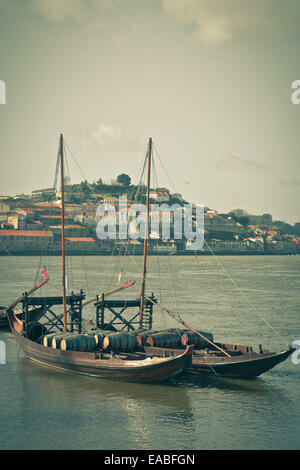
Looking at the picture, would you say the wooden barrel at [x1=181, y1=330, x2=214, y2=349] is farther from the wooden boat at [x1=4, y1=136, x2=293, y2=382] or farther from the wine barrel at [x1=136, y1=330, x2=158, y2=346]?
the wine barrel at [x1=136, y1=330, x2=158, y2=346]

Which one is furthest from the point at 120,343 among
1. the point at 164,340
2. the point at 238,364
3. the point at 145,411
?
the point at 238,364

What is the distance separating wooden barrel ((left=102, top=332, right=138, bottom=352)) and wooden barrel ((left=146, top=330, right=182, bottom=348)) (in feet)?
Result: 2.19

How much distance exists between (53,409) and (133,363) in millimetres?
3767

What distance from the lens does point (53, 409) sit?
20.7m

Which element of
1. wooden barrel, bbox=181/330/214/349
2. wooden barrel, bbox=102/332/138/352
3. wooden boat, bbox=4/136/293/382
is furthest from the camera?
wooden barrel, bbox=181/330/214/349

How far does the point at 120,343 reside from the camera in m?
24.6

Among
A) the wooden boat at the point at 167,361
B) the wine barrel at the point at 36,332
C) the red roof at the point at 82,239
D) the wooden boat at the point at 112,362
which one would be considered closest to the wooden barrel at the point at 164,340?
the wooden boat at the point at 167,361

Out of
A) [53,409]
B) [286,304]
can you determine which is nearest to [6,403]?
[53,409]

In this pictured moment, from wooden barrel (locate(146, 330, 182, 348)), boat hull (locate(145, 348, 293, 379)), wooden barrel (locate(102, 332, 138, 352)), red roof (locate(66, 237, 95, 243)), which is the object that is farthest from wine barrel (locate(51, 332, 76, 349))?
red roof (locate(66, 237, 95, 243))

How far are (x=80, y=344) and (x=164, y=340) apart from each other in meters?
3.46

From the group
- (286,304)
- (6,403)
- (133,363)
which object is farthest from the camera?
(286,304)

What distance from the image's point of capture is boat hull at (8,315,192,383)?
74.5 ft
